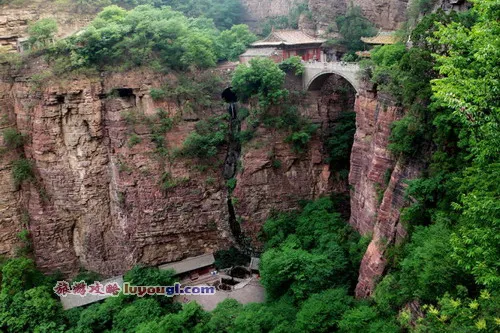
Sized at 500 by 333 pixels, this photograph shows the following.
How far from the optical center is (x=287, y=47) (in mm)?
29938

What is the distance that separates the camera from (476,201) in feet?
31.1

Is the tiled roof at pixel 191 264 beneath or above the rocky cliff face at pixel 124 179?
beneath

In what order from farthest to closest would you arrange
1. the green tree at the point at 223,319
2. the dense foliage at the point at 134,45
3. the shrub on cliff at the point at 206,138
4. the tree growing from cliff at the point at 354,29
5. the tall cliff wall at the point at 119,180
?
the tree growing from cliff at the point at 354,29, the shrub on cliff at the point at 206,138, the tall cliff wall at the point at 119,180, the dense foliage at the point at 134,45, the green tree at the point at 223,319

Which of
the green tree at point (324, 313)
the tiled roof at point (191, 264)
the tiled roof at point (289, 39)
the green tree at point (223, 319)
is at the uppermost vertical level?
the tiled roof at point (289, 39)

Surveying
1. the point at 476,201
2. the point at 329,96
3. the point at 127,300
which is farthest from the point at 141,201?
the point at 476,201

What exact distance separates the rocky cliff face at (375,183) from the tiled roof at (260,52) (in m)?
10.00

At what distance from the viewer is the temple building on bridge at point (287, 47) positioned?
29.7 m

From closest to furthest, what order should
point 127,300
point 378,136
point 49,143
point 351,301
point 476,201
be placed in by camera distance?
point 476,201
point 351,301
point 378,136
point 127,300
point 49,143

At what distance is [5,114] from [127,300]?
44.7 ft

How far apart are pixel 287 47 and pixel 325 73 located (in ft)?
17.1

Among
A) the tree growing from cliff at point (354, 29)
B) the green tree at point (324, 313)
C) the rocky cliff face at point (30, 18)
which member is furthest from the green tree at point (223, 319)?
the rocky cliff face at point (30, 18)

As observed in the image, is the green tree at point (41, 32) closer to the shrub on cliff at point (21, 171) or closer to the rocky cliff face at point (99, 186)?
the rocky cliff face at point (99, 186)

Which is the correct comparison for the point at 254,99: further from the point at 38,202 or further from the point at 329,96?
the point at 38,202

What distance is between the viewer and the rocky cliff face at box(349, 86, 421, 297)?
54.9 feet
